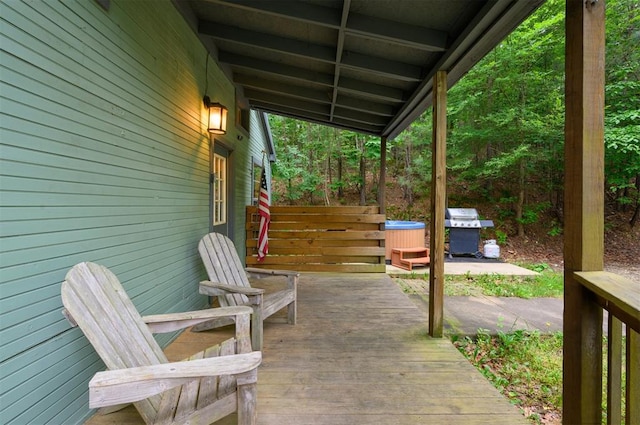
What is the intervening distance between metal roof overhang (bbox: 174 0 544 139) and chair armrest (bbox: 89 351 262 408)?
244cm

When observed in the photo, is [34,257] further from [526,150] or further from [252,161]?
[526,150]

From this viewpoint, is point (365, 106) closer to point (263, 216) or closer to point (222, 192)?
point (263, 216)

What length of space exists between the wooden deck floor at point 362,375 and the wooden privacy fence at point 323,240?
82.0 inches

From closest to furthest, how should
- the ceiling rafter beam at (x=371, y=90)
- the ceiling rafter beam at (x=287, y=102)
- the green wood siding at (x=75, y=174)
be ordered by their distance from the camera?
1. the green wood siding at (x=75, y=174)
2. the ceiling rafter beam at (x=371, y=90)
3. the ceiling rafter beam at (x=287, y=102)

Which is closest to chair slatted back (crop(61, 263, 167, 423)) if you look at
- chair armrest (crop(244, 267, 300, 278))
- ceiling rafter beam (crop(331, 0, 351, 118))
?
chair armrest (crop(244, 267, 300, 278))

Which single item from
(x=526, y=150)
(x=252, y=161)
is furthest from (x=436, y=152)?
(x=526, y=150)

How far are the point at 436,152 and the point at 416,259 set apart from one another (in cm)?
372

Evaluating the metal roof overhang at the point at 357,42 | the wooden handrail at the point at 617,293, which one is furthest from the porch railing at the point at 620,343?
the metal roof overhang at the point at 357,42

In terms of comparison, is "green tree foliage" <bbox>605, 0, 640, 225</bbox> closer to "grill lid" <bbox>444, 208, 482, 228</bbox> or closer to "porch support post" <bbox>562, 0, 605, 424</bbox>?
"grill lid" <bbox>444, 208, 482, 228</bbox>

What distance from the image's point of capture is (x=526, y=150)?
841 cm

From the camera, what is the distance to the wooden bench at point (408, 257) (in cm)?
584

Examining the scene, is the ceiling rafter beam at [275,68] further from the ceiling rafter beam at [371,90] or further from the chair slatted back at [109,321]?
the chair slatted back at [109,321]

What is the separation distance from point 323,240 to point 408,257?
77.8 inches

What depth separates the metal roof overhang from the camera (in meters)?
2.13
